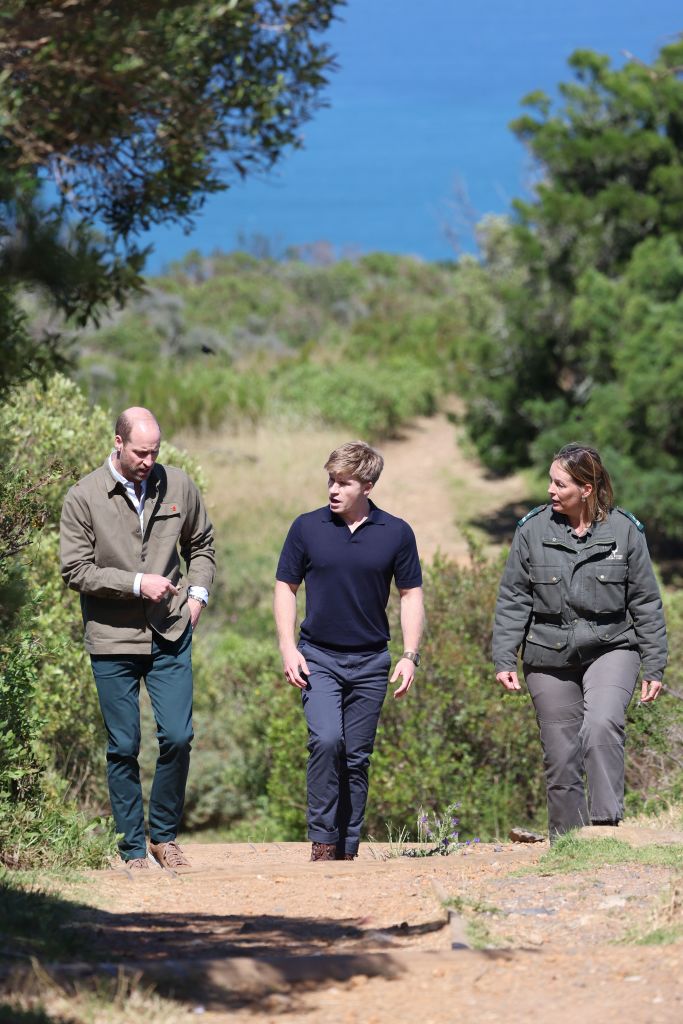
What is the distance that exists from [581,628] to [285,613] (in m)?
1.31

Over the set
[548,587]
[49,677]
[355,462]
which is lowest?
[49,677]

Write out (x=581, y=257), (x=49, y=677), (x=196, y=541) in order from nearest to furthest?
(x=196, y=541) → (x=49, y=677) → (x=581, y=257)

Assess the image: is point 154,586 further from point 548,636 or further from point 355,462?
point 548,636

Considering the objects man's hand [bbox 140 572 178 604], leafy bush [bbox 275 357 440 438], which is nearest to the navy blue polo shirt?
man's hand [bbox 140 572 178 604]

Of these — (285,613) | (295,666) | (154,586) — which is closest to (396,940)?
(295,666)

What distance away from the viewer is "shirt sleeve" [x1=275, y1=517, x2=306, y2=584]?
6062 mm

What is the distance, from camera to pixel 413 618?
621 centimetres

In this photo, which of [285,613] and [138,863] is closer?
[138,863]

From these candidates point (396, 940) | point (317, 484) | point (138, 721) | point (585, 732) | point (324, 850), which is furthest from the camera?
point (317, 484)

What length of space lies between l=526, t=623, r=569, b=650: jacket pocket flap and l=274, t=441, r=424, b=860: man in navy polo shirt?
1.88 feet

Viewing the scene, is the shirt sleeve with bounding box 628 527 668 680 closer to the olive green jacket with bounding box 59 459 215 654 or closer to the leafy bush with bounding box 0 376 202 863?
the olive green jacket with bounding box 59 459 215 654

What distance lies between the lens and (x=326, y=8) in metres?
7.62

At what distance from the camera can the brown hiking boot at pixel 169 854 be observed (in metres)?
5.94

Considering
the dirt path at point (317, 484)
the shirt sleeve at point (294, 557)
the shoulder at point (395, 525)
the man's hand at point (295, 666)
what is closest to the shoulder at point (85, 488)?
the shirt sleeve at point (294, 557)
